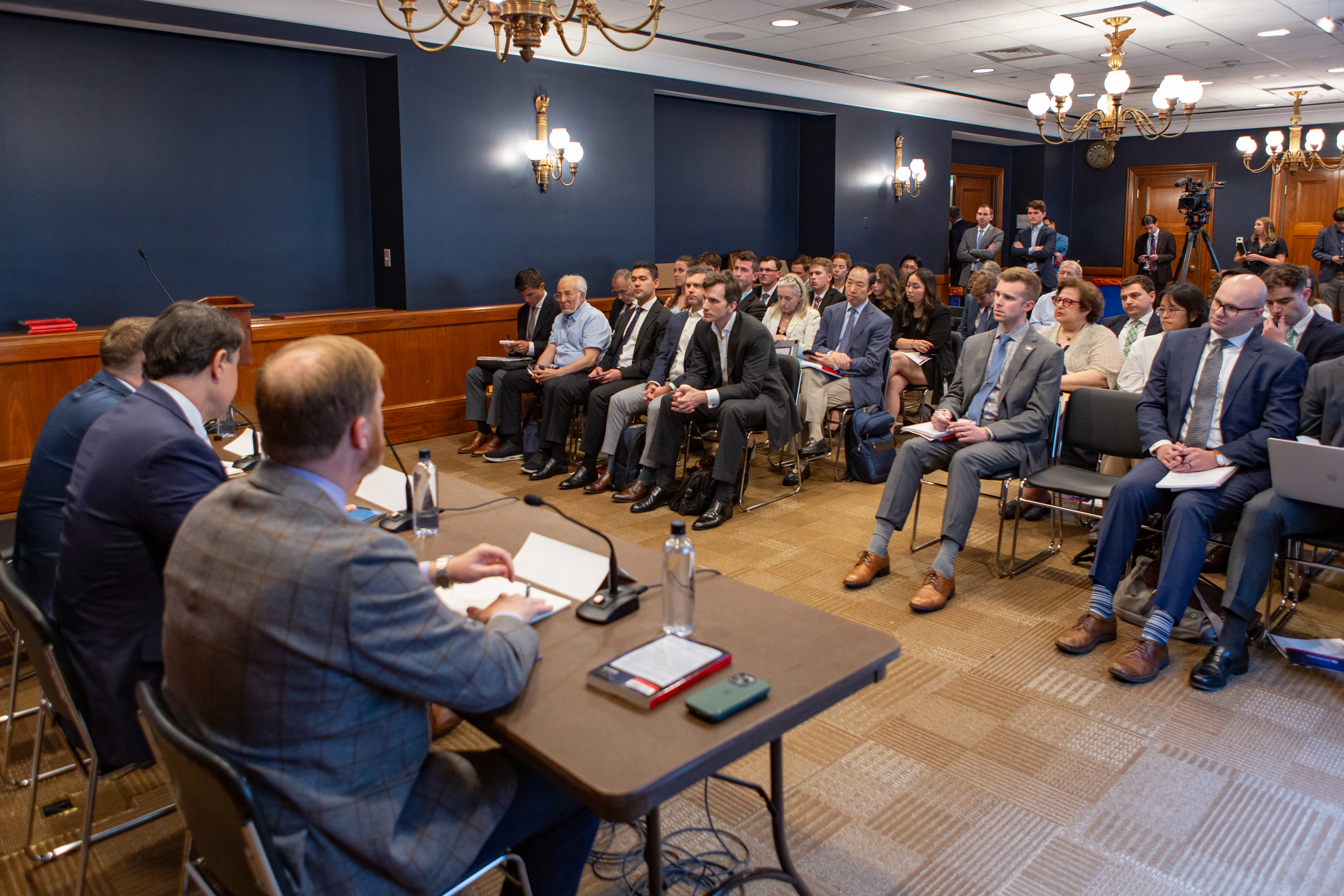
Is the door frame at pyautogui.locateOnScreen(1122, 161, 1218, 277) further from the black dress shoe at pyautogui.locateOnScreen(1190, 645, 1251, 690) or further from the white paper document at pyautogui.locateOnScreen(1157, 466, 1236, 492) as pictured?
the black dress shoe at pyautogui.locateOnScreen(1190, 645, 1251, 690)

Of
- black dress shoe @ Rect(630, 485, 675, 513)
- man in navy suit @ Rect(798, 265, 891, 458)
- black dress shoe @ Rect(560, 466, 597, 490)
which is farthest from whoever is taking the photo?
man in navy suit @ Rect(798, 265, 891, 458)

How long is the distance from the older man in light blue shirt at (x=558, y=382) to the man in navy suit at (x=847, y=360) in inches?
56.5

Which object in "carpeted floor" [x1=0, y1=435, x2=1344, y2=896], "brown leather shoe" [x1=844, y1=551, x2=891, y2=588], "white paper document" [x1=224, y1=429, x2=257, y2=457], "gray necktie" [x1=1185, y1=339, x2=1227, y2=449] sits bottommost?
"carpeted floor" [x1=0, y1=435, x2=1344, y2=896]

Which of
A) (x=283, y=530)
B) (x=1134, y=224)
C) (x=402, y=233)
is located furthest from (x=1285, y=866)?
(x=1134, y=224)

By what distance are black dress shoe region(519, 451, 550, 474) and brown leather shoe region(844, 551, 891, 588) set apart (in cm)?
253

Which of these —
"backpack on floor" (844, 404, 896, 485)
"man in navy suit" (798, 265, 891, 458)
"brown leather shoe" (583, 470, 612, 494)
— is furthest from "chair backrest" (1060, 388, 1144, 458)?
"brown leather shoe" (583, 470, 612, 494)

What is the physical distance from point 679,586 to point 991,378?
2.87 m

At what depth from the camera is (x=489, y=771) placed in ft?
5.22

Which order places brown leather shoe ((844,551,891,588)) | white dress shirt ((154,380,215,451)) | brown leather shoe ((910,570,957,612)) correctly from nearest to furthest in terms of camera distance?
white dress shirt ((154,380,215,451))
brown leather shoe ((910,570,957,612))
brown leather shoe ((844,551,891,588))

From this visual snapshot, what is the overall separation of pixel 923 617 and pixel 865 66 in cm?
740

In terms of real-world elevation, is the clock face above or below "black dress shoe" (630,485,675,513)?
above

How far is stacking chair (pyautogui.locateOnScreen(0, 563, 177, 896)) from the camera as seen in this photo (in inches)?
72.2

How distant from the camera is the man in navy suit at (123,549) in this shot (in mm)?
1929

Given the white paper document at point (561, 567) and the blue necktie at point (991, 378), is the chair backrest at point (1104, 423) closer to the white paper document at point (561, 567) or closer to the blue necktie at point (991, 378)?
the blue necktie at point (991, 378)
